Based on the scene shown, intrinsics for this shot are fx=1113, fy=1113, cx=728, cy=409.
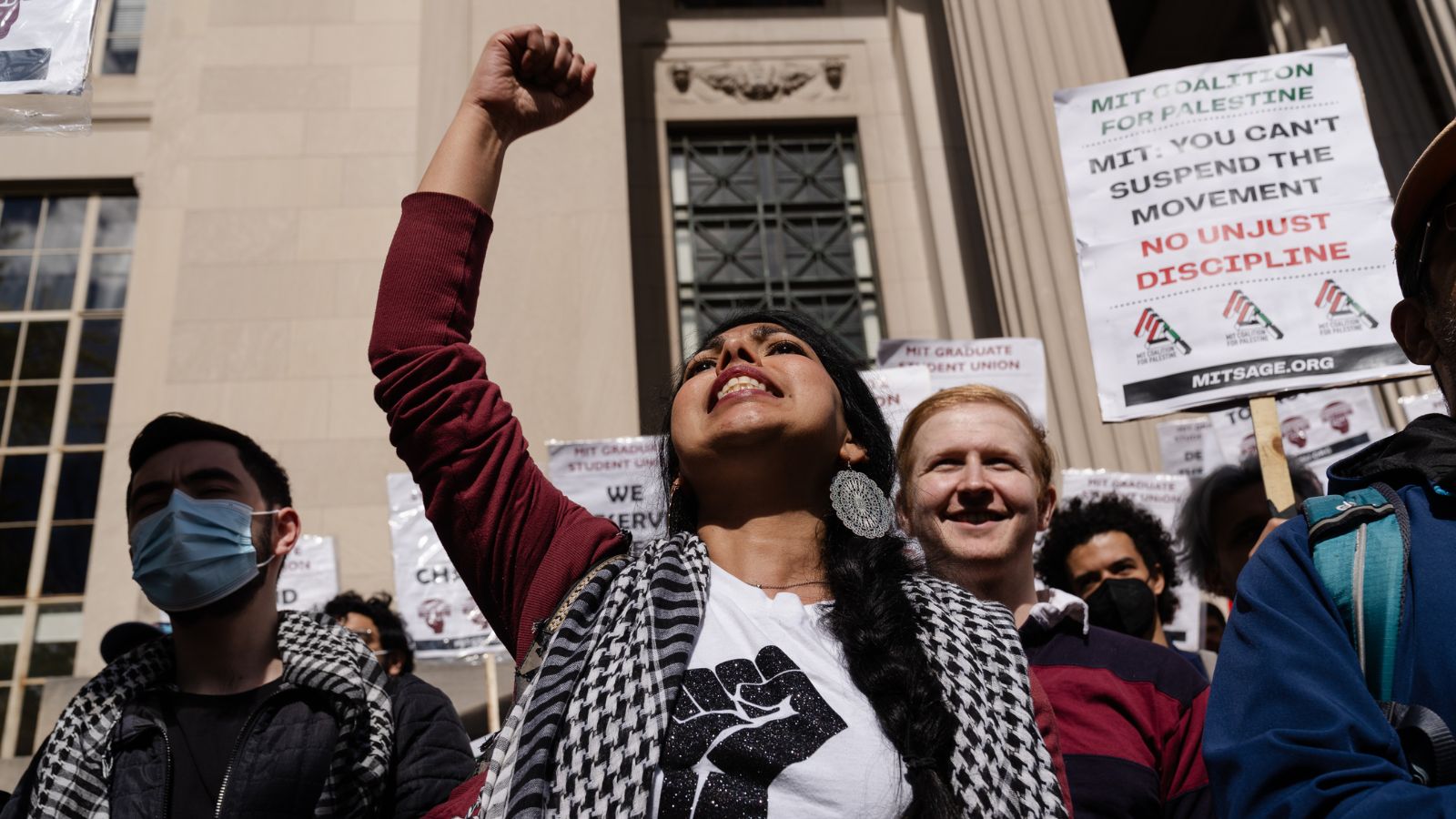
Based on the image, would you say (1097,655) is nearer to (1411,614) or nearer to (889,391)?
(1411,614)

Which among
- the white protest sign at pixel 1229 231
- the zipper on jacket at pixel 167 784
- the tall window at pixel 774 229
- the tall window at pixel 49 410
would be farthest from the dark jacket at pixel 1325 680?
the tall window at pixel 49 410

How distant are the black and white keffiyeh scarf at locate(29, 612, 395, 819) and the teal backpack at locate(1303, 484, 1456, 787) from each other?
1868 mm

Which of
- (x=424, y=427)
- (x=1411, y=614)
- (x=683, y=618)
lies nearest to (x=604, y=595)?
(x=683, y=618)

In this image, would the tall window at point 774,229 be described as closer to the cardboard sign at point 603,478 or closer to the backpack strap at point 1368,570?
the cardboard sign at point 603,478

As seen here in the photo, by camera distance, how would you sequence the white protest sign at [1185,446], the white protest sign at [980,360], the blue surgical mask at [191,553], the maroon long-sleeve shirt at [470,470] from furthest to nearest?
the white protest sign at [1185,446]
the white protest sign at [980,360]
the blue surgical mask at [191,553]
the maroon long-sleeve shirt at [470,470]

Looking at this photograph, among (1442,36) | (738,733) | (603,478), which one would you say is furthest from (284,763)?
(1442,36)

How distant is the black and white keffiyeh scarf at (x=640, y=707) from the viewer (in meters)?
1.56

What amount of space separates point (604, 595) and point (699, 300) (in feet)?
29.2

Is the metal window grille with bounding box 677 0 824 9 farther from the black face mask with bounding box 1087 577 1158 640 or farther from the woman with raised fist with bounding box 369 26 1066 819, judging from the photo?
the woman with raised fist with bounding box 369 26 1066 819

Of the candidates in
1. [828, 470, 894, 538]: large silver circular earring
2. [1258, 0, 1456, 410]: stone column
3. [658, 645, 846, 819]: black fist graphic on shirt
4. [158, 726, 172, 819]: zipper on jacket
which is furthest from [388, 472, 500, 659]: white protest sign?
[1258, 0, 1456, 410]: stone column

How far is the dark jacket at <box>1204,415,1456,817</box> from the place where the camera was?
4.41ft

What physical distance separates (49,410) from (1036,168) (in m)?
9.31

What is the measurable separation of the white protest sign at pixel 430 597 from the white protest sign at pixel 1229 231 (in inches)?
162

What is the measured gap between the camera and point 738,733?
5.19 ft
